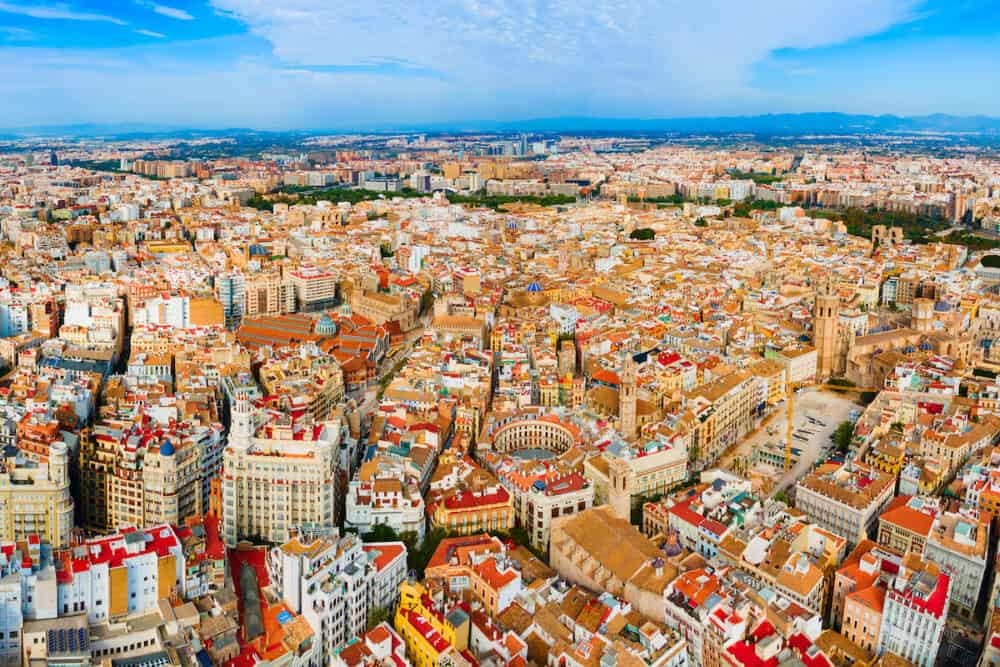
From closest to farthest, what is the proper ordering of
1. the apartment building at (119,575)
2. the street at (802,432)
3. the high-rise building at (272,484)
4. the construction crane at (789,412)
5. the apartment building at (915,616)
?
the apartment building at (119,575) < the apartment building at (915,616) < the high-rise building at (272,484) < the street at (802,432) < the construction crane at (789,412)

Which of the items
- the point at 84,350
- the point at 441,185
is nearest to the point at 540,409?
the point at 84,350

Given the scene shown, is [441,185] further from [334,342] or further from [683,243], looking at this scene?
[334,342]

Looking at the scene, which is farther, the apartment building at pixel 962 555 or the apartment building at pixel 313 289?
the apartment building at pixel 313 289

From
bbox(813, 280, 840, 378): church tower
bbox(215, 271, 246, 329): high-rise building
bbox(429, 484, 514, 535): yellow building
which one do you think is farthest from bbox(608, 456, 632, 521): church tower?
bbox(215, 271, 246, 329): high-rise building

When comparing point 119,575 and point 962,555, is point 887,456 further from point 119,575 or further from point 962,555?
point 119,575

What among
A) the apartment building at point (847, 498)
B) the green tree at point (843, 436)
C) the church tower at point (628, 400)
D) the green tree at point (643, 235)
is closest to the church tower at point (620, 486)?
the church tower at point (628, 400)

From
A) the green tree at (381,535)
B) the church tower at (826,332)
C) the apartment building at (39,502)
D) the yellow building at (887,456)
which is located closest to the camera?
the apartment building at (39,502)

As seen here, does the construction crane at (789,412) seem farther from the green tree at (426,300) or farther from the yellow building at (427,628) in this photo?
the green tree at (426,300)
